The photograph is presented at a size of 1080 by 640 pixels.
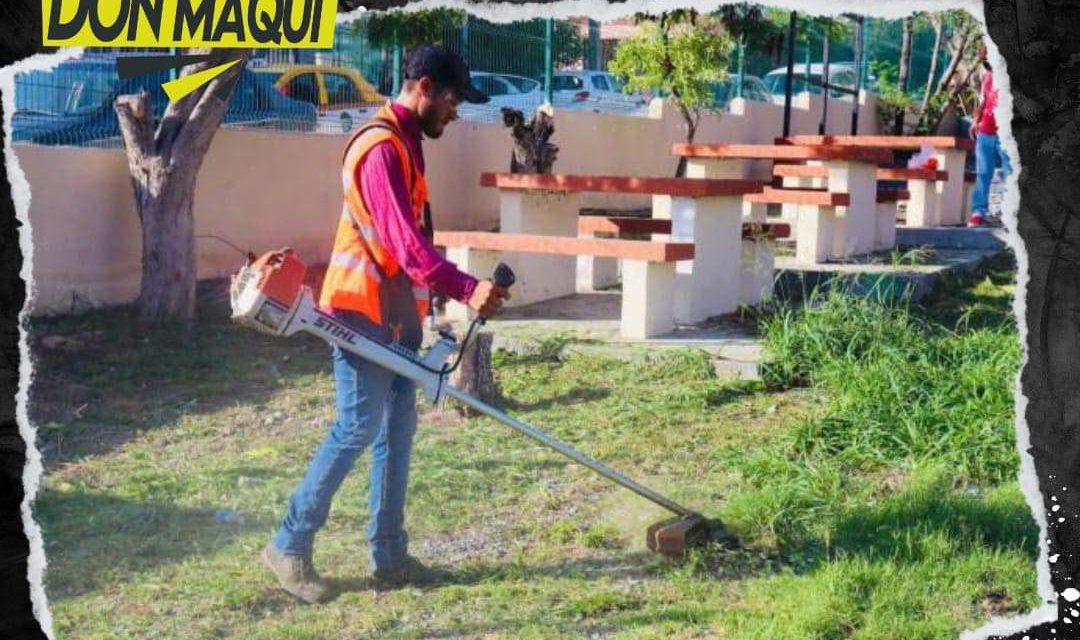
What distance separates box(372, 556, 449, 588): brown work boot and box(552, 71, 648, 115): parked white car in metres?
2.56

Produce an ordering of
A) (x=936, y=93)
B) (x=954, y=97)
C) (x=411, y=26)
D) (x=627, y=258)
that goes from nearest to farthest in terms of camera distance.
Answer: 1. (x=411, y=26)
2. (x=627, y=258)
3. (x=954, y=97)
4. (x=936, y=93)

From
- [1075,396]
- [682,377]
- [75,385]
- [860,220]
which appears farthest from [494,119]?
[1075,396]

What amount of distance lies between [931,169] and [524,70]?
589cm

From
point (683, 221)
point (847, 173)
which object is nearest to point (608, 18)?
point (683, 221)

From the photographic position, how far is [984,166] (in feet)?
30.6

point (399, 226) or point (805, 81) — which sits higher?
point (805, 81)

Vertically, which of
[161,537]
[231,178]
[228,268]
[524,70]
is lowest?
[161,537]

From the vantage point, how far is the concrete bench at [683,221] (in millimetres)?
6648

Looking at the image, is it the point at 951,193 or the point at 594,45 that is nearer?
the point at 594,45

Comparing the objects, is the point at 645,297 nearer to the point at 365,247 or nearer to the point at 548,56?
the point at 548,56

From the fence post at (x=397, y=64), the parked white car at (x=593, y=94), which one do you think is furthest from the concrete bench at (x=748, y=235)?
the fence post at (x=397, y=64)

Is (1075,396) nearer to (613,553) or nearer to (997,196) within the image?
(613,553)

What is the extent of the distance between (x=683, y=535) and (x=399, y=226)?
46.3 inches

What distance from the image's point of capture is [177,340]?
20.0 feet
